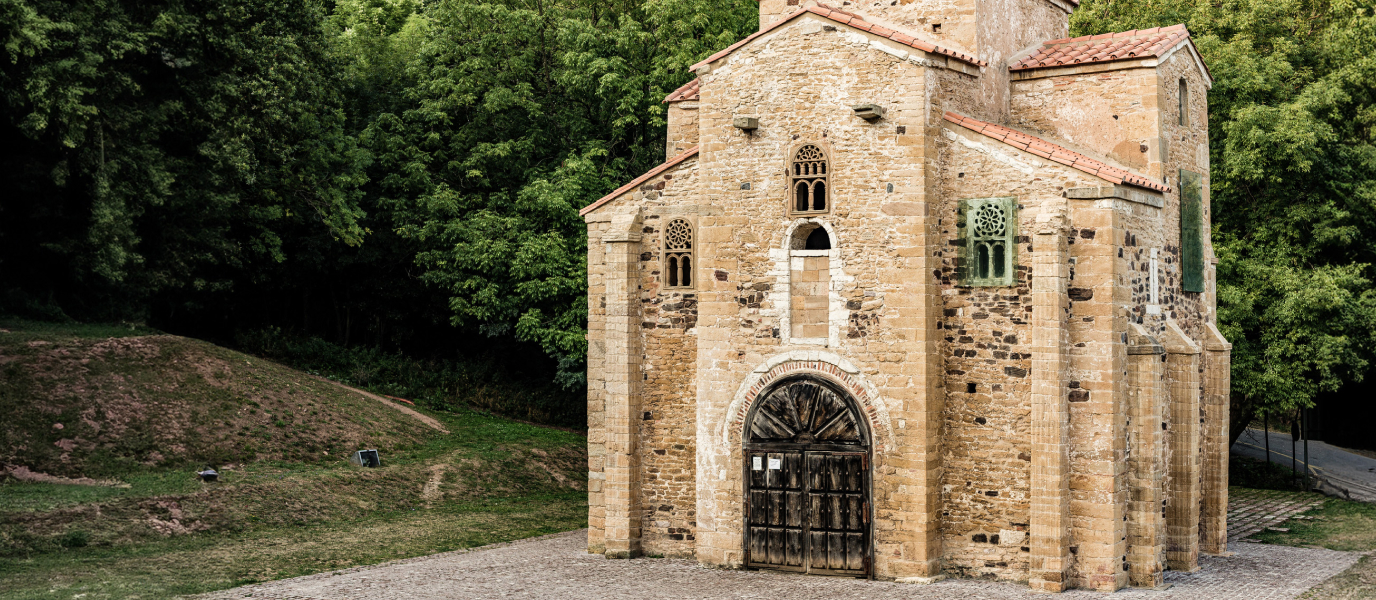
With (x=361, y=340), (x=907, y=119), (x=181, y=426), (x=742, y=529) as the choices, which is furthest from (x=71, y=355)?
(x=907, y=119)

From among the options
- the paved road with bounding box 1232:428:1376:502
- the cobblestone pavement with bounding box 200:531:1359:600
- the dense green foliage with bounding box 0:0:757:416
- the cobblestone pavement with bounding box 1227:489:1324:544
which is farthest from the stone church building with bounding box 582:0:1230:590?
the paved road with bounding box 1232:428:1376:502

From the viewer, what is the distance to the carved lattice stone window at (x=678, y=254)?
1947 centimetres

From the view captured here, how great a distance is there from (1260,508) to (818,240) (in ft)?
46.3

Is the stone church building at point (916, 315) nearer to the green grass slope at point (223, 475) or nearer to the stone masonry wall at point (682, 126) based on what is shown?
the stone masonry wall at point (682, 126)

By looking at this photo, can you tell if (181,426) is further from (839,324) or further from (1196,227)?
(1196,227)

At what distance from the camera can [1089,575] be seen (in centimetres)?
1650

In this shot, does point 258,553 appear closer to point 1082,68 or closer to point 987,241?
point 987,241

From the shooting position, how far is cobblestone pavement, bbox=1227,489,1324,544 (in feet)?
75.3

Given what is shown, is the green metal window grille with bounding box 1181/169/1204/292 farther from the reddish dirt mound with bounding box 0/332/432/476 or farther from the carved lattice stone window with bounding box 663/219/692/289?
the reddish dirt mound with bounding box 0/332/432/476

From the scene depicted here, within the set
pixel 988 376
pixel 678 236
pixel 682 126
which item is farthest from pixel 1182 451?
pixel 682 126

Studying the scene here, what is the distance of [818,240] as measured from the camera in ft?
59.3

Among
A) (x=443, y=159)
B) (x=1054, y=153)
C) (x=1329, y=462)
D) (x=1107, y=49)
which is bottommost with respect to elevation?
(x=1329, y=462)

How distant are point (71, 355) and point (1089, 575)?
21.8 meters

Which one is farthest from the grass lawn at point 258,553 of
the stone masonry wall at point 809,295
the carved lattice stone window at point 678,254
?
the stone masonry wall at point 809,295
